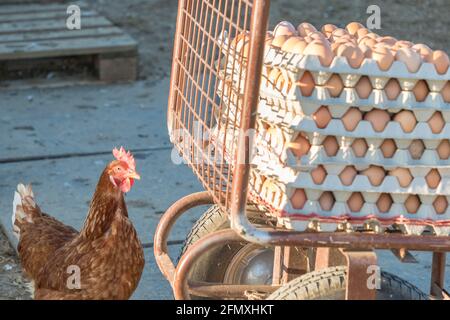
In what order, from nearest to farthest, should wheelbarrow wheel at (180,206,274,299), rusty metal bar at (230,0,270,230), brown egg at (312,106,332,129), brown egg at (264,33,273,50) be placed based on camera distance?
rusty metal bar at (230,0,270,230) < brown egg at (312,106,332,129) < brown egg at (264,33,273,50) < wheelbarrow wheel at (180,206,274,299)

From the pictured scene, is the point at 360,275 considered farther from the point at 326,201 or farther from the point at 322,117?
the point at 322,117

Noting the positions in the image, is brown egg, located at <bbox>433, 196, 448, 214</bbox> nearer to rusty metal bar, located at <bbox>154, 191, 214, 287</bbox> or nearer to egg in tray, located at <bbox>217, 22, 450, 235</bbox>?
egg in tray, located at <bbox>217, 22, 450, 235</bbox>

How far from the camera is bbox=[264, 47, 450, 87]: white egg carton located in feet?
8.96

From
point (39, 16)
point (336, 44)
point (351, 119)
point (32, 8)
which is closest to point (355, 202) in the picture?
point (351, 119)

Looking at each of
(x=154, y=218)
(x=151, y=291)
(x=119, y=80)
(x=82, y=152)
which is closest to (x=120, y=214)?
(x=151, y=291)

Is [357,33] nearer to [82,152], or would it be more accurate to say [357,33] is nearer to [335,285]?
[335,285]

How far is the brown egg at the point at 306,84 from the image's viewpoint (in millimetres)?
2754

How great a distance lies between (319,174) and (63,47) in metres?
4.28

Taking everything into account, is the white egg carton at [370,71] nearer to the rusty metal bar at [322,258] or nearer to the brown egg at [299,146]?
the brown egg at [299,146]

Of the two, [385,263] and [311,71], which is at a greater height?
[311,71]

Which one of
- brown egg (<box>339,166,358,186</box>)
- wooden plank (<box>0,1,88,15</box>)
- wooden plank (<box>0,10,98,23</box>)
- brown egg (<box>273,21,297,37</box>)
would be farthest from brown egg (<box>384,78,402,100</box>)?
wooden plank (<box>0,1,88,15</box>)

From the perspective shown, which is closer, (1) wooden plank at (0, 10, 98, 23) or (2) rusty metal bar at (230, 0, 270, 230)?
(2) rusty metal bar at (230, 0, 270, 230)

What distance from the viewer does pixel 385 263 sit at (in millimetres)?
4461

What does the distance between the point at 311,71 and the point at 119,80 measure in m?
4.37
